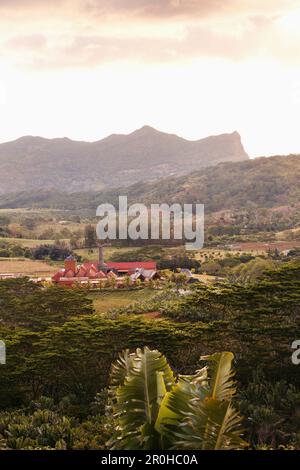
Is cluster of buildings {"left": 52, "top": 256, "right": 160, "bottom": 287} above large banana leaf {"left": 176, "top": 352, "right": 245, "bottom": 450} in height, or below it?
below

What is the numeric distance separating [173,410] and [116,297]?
3843cm

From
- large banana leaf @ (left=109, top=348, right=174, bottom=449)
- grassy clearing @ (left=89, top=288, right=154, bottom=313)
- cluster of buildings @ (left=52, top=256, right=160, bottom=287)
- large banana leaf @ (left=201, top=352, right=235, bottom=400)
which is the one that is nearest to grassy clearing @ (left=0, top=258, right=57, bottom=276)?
cluster of buildings @ (left=52, top=256, right=160, bottom=287)

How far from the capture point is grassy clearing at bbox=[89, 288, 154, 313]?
4169 centimetres

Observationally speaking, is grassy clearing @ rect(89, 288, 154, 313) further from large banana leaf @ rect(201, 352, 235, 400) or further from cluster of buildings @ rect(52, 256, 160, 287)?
large banana leaf @ rect(201, 352, 235, 400)

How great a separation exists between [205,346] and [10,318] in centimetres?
1289

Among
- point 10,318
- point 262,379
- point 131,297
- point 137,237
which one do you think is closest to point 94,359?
point 262,379

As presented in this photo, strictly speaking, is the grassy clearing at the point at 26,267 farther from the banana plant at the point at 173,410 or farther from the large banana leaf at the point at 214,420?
the large banana leaf at the point at 214,420

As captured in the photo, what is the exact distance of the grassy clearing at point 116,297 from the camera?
41.7 m

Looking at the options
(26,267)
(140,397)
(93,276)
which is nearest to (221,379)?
(140,397)

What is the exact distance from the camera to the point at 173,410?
824cm

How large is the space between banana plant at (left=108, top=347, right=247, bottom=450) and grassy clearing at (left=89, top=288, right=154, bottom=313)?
30831 millimetres

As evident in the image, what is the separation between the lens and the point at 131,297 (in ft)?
151

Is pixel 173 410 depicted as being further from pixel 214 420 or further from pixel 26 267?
pixel 26 267
